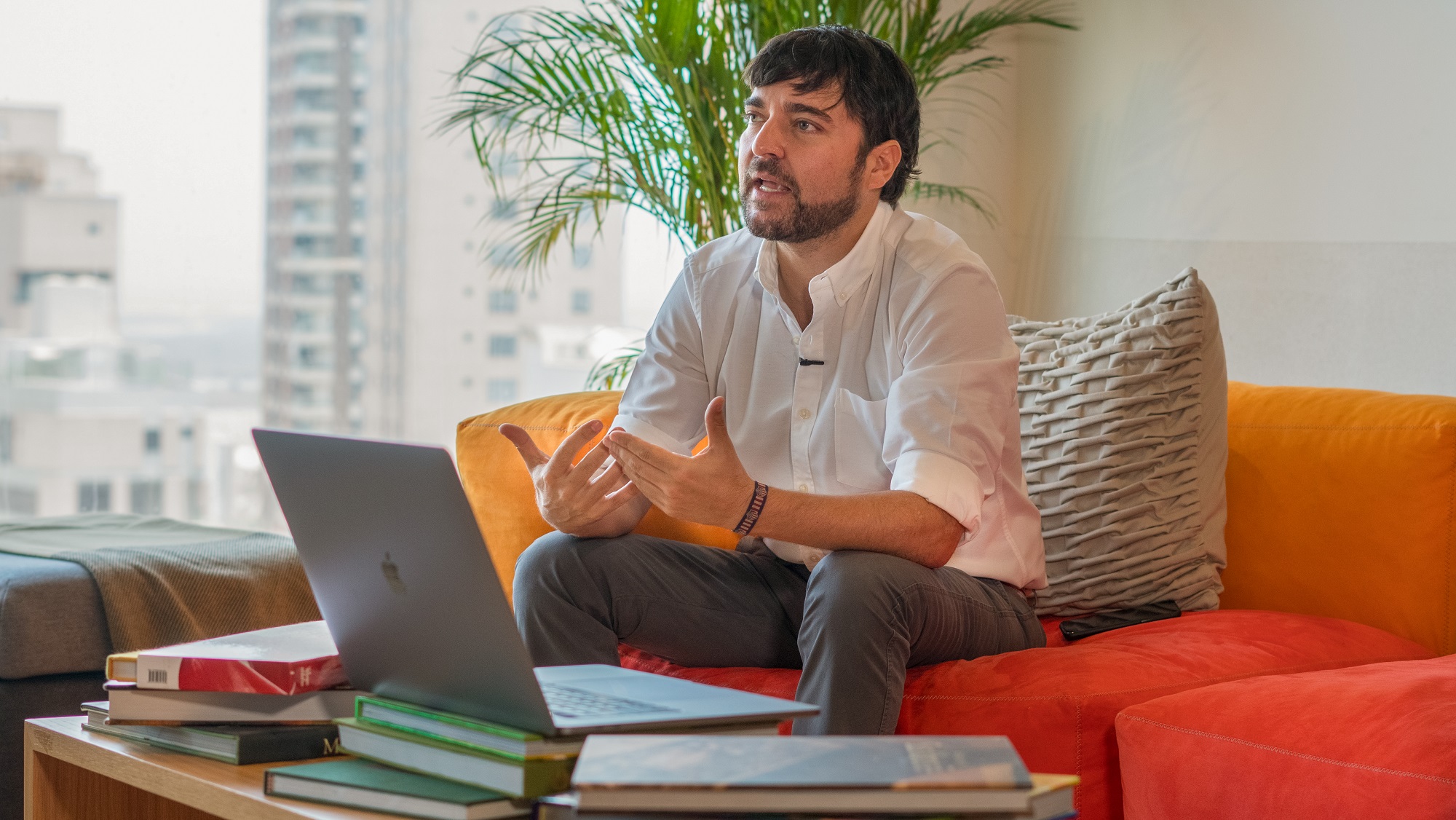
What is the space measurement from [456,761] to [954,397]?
0.84m

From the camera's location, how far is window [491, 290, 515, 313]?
3.89 meters

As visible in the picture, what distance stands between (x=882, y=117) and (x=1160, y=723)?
91 cm

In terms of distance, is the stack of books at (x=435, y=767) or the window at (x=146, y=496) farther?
the window at (x=146, y=496)

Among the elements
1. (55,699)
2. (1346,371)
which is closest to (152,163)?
(55,699)

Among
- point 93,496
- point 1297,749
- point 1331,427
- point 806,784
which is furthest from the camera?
point 93,496

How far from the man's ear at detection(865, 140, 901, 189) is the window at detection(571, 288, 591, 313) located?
7.42ft

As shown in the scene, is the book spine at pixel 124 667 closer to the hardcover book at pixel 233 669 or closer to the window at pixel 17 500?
the hardcover book at pixel 233 669

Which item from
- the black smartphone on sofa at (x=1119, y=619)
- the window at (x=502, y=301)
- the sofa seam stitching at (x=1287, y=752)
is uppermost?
the window at (x=502, y=301)

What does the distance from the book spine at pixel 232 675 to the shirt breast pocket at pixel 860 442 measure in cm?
79

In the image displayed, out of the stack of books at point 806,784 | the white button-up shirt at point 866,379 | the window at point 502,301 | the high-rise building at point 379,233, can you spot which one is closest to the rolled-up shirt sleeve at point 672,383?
the white button-up shirt at point 866,379

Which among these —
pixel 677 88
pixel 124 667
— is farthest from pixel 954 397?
pixel 677 88

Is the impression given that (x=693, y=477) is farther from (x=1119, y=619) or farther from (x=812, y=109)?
(x=1119, y=619)

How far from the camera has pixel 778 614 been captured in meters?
1.62

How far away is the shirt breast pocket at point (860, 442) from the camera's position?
5.40 ft
